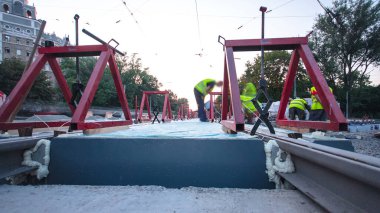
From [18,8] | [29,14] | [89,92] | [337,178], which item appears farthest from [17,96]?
[29,14]

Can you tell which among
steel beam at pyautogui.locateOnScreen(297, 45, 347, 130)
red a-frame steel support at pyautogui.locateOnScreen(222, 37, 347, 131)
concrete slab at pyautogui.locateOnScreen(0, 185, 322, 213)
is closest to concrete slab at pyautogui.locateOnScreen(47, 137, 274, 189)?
concrete slab at pyautogui.locateOnScreen(0, 185, 322, 213)

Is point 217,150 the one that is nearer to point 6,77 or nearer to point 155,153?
point 155,153

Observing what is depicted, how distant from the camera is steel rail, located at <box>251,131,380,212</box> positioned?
3.06 feet

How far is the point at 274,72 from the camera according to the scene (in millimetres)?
39156

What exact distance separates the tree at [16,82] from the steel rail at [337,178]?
35566mm

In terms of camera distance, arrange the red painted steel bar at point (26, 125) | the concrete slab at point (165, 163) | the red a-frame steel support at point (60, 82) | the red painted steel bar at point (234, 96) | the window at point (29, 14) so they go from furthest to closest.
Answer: the window at point (29, 14) → the red painted steel bar at point (26, 125) → the red a-frame steel support at point (60, 82) → the red painted steel bar at point (234, 96) → the concrete slab at point (165, 163)

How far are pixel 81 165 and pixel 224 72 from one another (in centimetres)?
217

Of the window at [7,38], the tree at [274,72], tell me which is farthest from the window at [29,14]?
the tree at [274,72]

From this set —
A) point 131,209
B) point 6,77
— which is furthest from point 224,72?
point 6,77

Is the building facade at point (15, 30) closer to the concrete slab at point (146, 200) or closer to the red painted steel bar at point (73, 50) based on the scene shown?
the red painted steel bar at point (73, 50)

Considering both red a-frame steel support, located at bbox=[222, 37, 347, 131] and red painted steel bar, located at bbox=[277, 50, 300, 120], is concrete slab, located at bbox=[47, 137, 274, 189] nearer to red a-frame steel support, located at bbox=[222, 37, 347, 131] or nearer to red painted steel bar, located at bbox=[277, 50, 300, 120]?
red a-frame steel support, located at bbox=[222, 37, 347, 131]

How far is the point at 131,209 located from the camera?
1313 millimetres

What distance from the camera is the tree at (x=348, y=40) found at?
28312 millimetres

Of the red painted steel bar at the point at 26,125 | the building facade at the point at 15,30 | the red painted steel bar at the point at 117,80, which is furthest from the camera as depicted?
the building facade at the point at 15,30
